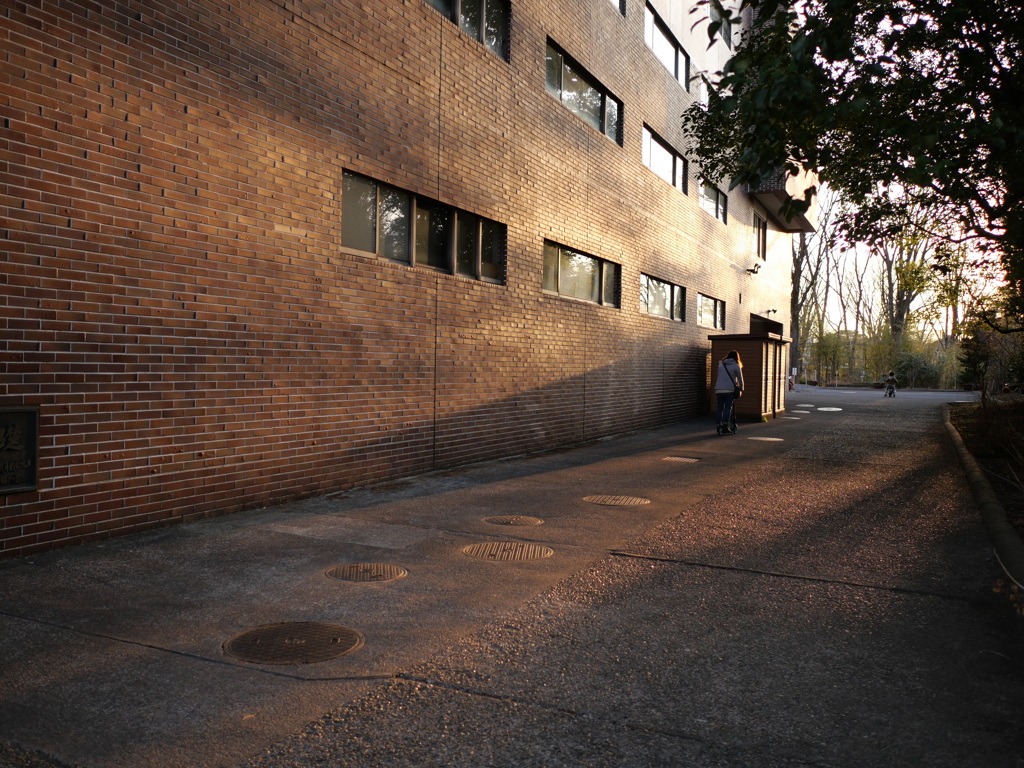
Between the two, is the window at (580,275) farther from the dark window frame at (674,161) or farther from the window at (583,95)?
the dark window frame at (674,161)

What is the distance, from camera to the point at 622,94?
16156mm

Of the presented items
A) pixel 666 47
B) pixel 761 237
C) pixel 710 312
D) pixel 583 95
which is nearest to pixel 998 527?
pixel 583 95

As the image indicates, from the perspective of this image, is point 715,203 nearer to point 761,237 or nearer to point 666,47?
point 666,47

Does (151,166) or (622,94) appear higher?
(622,94)

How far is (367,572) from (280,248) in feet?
12.2

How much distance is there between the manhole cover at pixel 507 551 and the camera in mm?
5754

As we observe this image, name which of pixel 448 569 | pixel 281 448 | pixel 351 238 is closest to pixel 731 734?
pixel 448 569

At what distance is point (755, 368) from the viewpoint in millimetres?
19906

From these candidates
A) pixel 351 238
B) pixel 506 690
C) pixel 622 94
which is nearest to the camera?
pixel 506 690

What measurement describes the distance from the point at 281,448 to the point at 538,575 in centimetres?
351

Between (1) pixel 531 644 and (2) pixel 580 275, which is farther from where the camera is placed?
(2) pixel 580 275

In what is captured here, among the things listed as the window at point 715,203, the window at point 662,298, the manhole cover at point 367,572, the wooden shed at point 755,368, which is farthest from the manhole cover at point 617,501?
the window at point 715,203

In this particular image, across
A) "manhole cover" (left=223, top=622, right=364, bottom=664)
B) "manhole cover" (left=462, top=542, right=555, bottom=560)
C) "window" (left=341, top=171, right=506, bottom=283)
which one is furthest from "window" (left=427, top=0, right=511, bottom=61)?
"manhole cover" (left=223, top=622, right=364, bottom=664)

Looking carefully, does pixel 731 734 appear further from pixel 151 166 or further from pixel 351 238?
pixel 351 238
